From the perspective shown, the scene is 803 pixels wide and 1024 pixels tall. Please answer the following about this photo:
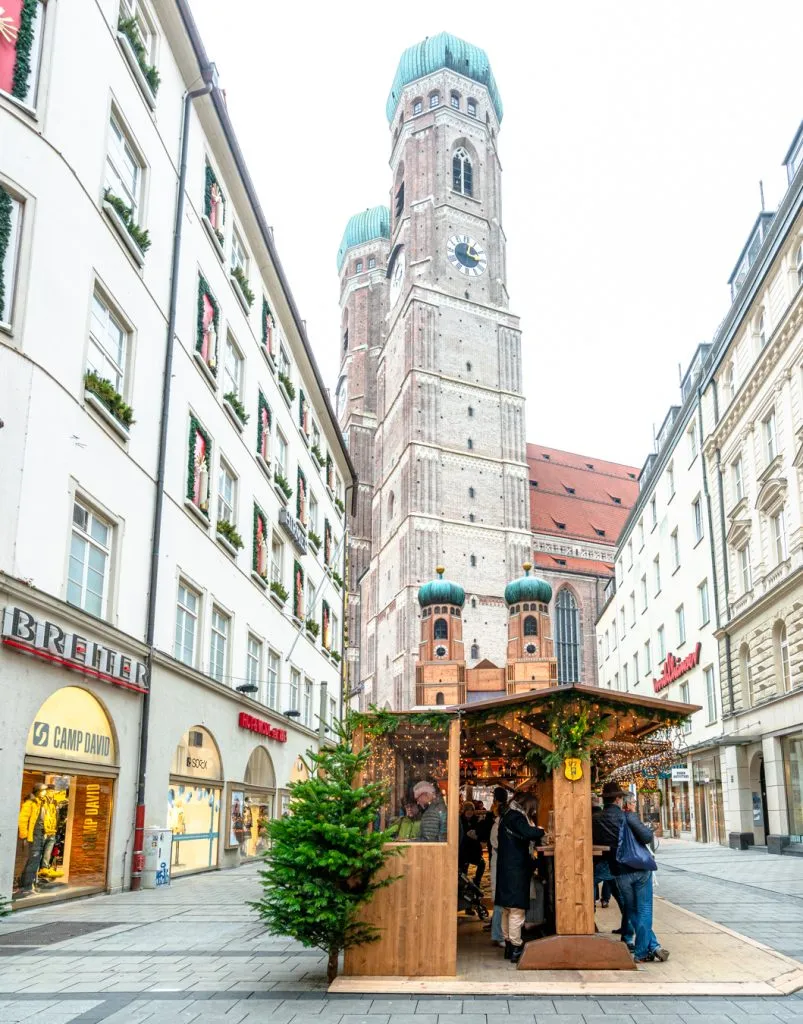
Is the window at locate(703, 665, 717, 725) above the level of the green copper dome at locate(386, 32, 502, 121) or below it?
below

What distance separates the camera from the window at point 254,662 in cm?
2442

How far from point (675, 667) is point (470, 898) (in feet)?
89.9

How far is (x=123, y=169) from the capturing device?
1678 centimetres

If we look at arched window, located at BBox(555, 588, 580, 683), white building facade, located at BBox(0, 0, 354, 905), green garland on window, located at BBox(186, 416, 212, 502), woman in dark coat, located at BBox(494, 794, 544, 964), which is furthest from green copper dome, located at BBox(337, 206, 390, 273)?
woman in dark coat, located at BBox(494, 794, 544, 964)

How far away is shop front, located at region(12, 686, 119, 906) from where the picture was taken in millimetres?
12664

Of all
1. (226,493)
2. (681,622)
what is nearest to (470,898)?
(226,493)

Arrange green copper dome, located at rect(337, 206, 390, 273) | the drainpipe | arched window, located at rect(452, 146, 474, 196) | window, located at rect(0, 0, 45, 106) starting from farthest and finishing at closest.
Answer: green copper dome, located at rect(337, 206, 390, 273) < arched window, located at rect(452, 146, 474, 196) < the drainpipe < window, located at rect(0, 0, 45, 106)

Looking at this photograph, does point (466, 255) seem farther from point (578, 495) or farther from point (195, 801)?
point (195, 801)

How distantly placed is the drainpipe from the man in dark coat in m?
8.56

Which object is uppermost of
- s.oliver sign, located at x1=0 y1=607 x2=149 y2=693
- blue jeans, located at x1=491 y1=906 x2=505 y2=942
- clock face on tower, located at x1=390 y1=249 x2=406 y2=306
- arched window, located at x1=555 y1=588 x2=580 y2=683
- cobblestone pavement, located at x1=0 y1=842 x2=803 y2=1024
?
clock face on tower, located at x1=390 y1=249 x2=406 y2=306

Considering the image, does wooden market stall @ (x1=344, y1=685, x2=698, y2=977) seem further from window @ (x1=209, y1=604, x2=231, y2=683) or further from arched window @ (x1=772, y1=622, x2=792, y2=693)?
arched window @ (x1=772, y1=622, x2=792, y2=693)

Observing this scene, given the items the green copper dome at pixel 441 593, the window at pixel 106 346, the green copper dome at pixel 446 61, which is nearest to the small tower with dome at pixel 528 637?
the green copper dome at pixel 441 593

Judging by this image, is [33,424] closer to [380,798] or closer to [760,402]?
[380,798]

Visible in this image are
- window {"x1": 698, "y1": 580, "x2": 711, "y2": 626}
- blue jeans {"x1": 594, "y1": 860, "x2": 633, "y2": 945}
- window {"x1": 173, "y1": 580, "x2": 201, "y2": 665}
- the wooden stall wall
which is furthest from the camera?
window {"x1": 698, "y1": 580, "x2": 711, "y2": 626}
